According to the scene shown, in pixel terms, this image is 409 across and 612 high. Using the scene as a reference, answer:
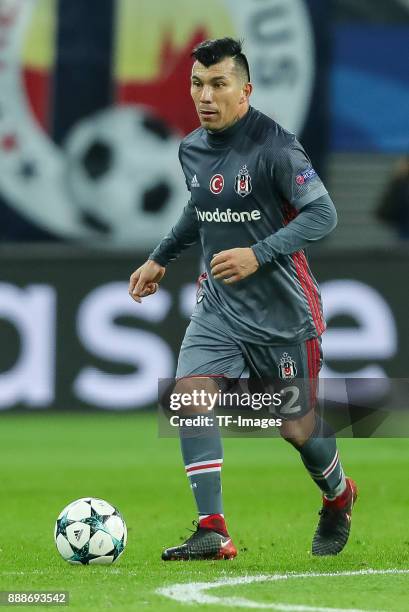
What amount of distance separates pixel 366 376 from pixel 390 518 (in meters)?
4.70

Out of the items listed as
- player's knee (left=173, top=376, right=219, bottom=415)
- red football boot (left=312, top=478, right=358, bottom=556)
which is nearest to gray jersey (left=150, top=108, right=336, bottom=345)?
player's knee (left=173, top=376, right=219, bottom=415)

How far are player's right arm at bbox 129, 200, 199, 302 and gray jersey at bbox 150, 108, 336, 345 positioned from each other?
17cm

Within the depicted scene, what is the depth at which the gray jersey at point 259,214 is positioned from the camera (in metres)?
6.42

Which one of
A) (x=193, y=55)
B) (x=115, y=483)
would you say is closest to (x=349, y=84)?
(x=115, y=483)

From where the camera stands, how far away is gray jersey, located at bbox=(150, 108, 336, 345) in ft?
21.1

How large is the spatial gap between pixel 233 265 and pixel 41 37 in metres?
9.83

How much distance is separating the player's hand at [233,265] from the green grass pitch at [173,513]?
115cm

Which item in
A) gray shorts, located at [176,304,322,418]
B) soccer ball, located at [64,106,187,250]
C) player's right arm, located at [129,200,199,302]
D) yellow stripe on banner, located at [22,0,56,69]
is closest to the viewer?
gray shorts, located at [176,304,322,418]

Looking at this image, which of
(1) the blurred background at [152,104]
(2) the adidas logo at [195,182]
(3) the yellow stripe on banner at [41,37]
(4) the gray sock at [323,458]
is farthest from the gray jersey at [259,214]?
(3) the yellow stripe on banner at [41,37]

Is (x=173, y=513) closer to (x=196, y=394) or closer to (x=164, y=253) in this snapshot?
(x=164, y=253)

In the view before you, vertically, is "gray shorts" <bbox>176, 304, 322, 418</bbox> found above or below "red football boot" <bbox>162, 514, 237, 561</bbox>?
above

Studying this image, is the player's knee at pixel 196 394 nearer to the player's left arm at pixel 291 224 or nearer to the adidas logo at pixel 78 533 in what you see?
the player's left arm at pixel 291 224

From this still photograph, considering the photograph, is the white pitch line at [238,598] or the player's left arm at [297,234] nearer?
the white pitch line at [238,598]

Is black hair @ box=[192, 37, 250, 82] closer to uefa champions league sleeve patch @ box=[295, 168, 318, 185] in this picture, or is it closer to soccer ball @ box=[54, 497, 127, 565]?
uefa champions league sleeve patch @ box=[295, 168, 318, 185]
